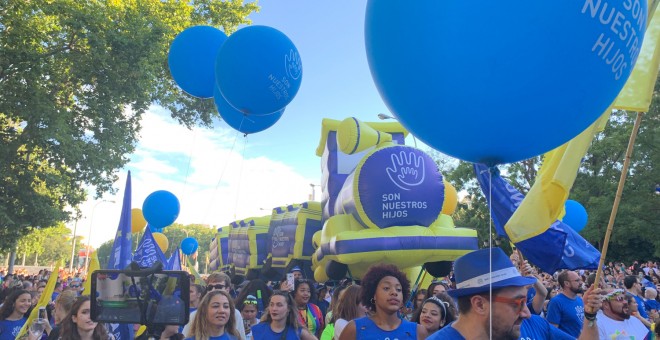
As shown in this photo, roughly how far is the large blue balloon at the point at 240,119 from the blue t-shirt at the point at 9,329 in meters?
→ 3.80

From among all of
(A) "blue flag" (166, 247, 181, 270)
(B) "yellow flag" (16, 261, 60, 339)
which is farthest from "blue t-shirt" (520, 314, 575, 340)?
(A) "blue flag" (166, 247, 181, 270)

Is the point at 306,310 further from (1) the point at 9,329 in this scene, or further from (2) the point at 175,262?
(2) the point at 175,262

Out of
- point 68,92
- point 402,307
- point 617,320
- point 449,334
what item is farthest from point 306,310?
point 68,92

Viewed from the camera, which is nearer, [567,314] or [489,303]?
[489,303]

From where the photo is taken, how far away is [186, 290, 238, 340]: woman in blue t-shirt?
418 centimetres

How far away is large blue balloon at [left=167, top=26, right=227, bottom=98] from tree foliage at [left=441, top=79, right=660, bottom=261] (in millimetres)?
18664

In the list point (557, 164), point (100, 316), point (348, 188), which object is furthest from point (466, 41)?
point (348, 188)

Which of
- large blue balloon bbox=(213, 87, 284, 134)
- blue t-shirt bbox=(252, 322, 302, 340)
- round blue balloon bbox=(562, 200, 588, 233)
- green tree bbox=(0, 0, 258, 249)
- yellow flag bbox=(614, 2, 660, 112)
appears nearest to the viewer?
yellow flag bbox=(614, 2, 660, 112)

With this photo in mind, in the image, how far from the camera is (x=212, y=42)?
7711mm

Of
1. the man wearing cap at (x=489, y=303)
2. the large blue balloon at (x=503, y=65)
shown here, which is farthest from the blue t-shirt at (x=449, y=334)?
the large blue balloon at (x=503, y=65)

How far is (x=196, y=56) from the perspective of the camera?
7625 mm

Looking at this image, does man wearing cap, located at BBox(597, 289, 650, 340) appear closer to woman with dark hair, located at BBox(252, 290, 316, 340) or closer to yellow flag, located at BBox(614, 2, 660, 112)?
yellow flag, located at BBox(614, 2, 660, 112)

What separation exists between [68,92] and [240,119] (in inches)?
447

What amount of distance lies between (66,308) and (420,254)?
19.4ft
